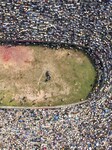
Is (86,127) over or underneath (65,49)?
underneath

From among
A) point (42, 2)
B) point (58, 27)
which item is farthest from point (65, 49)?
point (42, 2)

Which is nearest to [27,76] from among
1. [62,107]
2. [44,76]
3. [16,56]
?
[44,76]

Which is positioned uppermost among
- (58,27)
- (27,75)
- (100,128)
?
(58,27)

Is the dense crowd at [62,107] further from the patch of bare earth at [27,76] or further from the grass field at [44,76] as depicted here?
the patch of bare earth at [27,76]

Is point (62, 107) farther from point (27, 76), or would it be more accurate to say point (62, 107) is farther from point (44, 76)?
point (27, 76)

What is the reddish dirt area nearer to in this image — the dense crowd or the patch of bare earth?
the patch of bare earth

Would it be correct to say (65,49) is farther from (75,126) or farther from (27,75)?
(75,126)
